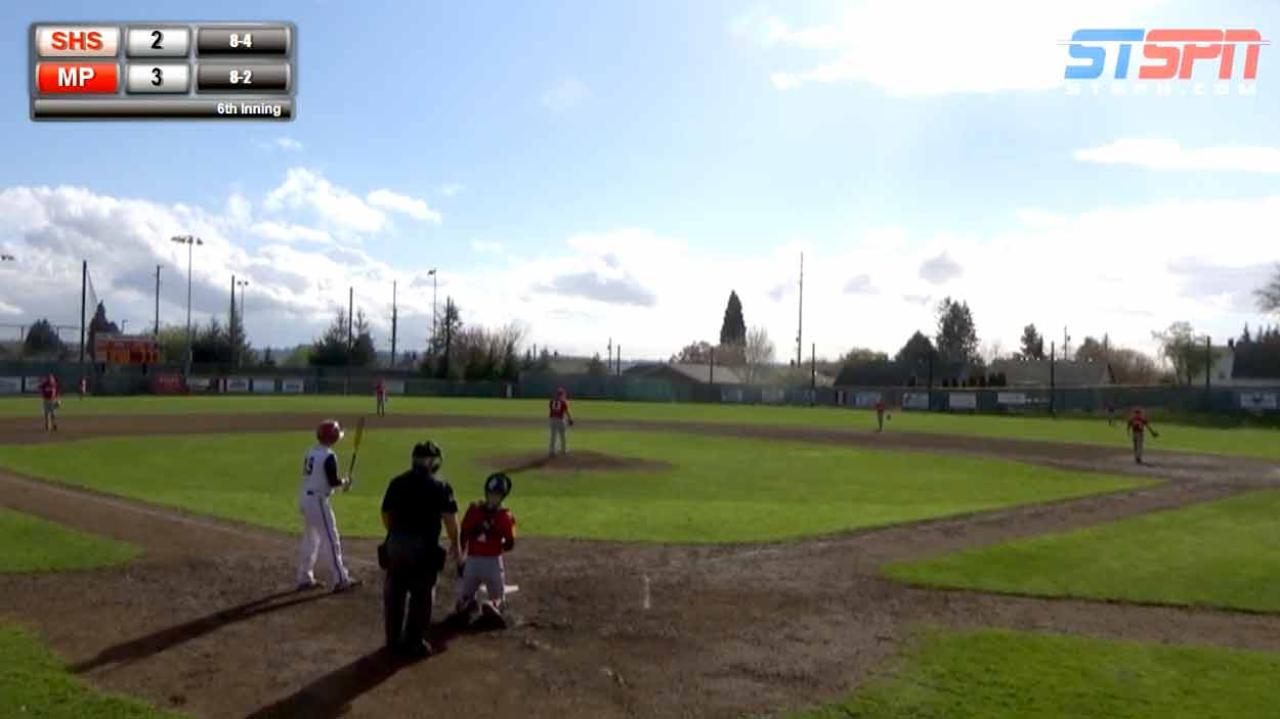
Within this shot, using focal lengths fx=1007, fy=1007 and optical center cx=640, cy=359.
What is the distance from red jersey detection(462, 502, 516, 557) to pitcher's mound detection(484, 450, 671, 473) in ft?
46.5

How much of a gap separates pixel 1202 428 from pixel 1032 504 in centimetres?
3887

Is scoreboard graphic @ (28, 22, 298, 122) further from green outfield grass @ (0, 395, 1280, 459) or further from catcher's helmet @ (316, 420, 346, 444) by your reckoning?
green outfield grass @ (0, 395, 1280, 459)

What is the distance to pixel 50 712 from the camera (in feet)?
21.9

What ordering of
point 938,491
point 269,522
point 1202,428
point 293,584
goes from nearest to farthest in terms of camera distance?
1. point 293,584
2. point 269,522
3. point 938,491
4. point 1202,428

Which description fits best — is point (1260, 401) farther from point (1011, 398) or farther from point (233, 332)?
point (233, 332)

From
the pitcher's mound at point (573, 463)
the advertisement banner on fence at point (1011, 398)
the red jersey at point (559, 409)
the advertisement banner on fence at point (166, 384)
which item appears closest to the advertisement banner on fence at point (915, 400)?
the advertisement banner on fence at point (1011, 398)

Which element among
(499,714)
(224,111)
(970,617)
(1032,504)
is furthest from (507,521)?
(1032,504)

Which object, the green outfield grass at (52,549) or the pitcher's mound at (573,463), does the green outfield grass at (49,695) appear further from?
→ the pitcher's mound at (573,463)

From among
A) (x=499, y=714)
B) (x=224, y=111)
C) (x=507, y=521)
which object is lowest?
(x=499, y=714)

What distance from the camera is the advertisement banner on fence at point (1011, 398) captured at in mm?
66400

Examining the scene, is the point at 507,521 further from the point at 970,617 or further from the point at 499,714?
the point at 970,617

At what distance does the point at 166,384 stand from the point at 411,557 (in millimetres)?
69246

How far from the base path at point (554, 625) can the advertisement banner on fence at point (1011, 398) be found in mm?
55575

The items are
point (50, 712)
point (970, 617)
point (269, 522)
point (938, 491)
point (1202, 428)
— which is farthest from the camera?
point (1202, 428)
